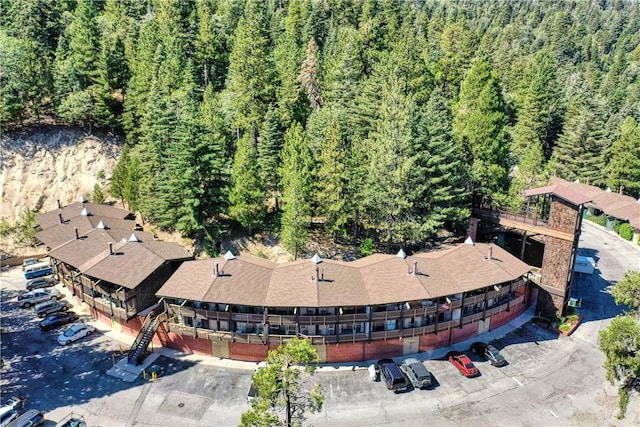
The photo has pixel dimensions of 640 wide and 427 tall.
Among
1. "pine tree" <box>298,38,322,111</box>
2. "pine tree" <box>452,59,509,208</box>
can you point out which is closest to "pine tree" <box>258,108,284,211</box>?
"pine tree" <box>298,38,322,111</box>

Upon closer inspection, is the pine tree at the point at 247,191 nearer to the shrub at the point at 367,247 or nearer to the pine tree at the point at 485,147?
the shrub at the point at 367,247

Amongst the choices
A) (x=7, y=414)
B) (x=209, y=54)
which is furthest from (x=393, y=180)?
(x=209, y=54)

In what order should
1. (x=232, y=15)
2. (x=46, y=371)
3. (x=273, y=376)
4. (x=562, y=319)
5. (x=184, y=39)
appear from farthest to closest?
1. (x=232, y=15)
2. (x=184, y=39)
3. (x=562, y=319)
4. (x=46, y=371)
5. (x=273, y=376)

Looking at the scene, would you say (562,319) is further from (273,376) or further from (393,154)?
(273,376)

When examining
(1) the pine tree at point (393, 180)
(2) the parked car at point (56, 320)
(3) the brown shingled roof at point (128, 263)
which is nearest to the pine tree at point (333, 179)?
(1) the pine tree at point (393, 180)

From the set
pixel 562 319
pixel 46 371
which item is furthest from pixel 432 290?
pixel 46 371

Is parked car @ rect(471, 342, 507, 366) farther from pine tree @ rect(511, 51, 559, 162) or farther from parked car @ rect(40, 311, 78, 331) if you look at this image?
pine tree @ rect(511, 51, 559, 162)

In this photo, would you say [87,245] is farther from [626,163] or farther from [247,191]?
[626,163]
